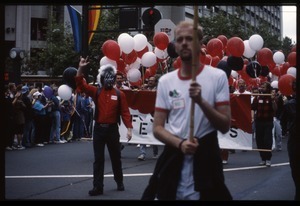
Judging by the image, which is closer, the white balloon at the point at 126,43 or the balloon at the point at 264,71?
the white balloon at the point at 126,43

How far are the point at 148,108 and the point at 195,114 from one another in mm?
9033

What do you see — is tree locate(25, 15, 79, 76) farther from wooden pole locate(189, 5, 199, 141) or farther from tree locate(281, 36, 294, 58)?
wooden pole locate(189, 5, 199, 141)

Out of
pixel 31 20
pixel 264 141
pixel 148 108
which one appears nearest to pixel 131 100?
pixel 148 108

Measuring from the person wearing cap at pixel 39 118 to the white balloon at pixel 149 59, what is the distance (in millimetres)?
4338

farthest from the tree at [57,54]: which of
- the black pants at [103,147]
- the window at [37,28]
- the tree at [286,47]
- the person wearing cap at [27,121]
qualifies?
the black pants at [103,147]

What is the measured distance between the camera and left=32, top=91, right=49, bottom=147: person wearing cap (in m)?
16.5

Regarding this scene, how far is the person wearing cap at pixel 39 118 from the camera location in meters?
16.5

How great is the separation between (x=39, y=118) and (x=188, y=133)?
13.5 metres

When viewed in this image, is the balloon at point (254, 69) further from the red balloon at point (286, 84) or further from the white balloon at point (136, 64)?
the red balloon at point (286, 84)

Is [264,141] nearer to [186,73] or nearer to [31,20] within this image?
[186,73]

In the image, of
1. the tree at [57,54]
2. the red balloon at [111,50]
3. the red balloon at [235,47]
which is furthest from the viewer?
the tree at [57,54]

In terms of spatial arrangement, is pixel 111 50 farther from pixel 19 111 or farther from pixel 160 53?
pixel 19 111

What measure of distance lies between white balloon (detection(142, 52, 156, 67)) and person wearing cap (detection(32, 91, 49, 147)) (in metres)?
4.34

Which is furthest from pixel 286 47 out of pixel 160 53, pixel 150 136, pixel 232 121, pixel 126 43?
pixel 232 121
